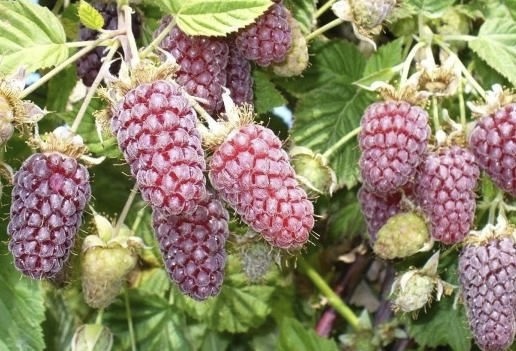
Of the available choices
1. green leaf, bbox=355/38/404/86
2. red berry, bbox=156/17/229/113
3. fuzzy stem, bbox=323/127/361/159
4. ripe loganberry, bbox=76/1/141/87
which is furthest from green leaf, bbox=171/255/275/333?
red berry, bbox=156/17/229/113

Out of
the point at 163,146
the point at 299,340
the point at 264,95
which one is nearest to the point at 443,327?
the point at 299,340

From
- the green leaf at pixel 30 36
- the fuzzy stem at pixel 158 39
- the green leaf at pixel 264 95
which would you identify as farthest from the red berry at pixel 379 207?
the green leaf at pixel 30 36

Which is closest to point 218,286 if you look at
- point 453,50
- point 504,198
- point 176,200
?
point 176,200

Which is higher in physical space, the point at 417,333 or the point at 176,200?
→ the point at 176,200

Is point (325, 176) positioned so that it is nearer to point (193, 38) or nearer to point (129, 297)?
point (193, 38)

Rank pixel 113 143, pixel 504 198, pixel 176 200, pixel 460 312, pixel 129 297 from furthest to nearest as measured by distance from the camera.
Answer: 1. pixel 129 297
2. pixel 460 312
3. pixel 504 198
4. pixel 113 143
5. pixel 176 200

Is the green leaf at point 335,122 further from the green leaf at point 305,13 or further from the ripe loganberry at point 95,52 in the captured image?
the ripe loganberry at point 95,52
